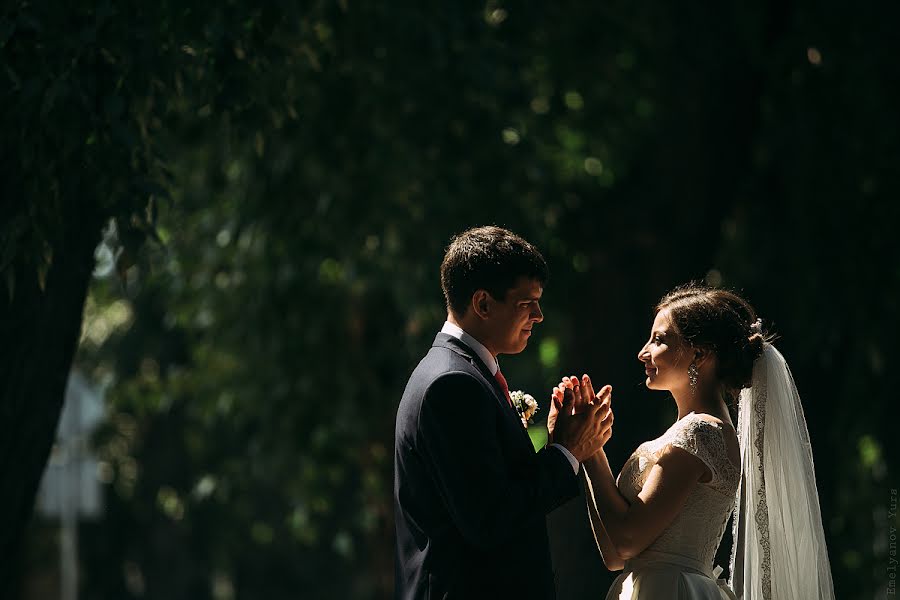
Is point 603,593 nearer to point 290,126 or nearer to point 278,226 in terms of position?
point 290,126

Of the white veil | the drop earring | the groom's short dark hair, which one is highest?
the groom's short dark hair

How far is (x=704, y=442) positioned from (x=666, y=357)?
33 centimetres

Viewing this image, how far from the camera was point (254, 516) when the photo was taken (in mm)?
13430

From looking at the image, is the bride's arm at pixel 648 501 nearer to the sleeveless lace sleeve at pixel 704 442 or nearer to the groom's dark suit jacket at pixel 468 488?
the sleeveless lace sleeve at pixel 704 442

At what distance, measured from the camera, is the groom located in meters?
3.96

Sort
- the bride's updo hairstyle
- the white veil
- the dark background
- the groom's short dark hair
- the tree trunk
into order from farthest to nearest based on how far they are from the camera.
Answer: the dark background → the tree trunk → the white veil → the bride's updo hairstyle → the groom's short dark hair

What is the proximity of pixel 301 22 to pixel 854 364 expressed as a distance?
5.42 m

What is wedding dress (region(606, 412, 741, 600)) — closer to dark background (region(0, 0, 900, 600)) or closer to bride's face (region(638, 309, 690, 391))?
bride's face (region(638, 309, 690, 391))

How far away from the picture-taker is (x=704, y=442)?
4.65 metres

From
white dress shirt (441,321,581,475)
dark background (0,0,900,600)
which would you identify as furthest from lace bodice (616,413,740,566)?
dark background (0,0,900,600)

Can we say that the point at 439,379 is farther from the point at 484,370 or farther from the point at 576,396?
the point at 576,396

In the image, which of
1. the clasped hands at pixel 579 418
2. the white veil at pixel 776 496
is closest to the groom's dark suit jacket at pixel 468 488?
the clasped hands at pixel 579 418

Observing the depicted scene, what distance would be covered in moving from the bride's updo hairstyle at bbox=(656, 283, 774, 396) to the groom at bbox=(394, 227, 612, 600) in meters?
0.60

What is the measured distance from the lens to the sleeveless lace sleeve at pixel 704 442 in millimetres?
4629
